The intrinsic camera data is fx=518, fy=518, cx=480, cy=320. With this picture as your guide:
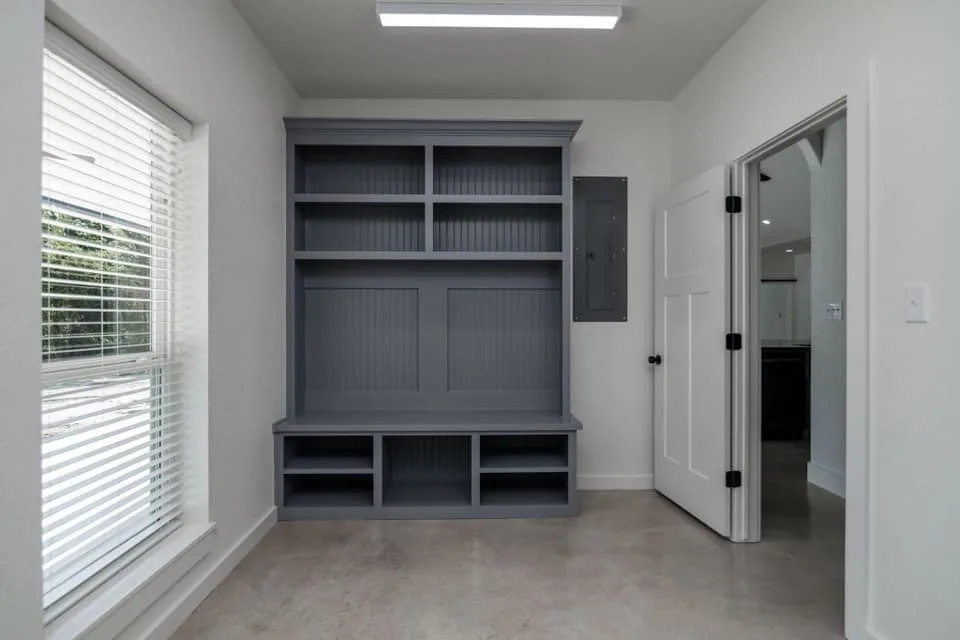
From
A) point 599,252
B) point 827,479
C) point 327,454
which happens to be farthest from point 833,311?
point 327,454

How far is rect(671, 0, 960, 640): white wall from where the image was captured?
5.49ft

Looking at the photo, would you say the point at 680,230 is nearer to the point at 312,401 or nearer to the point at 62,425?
the point at 312,401

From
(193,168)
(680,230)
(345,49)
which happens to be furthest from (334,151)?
(680,230)

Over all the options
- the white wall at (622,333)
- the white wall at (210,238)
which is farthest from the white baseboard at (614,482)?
the white wall at (210,238)

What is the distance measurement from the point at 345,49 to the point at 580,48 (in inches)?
56.2

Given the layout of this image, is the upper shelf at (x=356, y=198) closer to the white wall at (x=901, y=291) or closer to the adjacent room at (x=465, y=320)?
the adjacent room at (x=465, y=320)

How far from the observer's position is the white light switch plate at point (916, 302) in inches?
68.8

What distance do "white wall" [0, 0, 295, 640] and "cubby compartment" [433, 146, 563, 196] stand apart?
45.8 inches

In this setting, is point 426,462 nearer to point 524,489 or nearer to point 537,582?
point 524,489

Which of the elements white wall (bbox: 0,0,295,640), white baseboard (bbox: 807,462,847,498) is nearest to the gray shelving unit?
white wall (bbox: 0,0,295,640)

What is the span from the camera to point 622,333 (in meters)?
3.94

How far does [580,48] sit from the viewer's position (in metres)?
3.13

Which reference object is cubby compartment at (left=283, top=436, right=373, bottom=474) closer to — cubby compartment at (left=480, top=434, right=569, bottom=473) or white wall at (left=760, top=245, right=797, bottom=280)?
cubby compartment at (left=480, top=434, right=569, bottom=473)

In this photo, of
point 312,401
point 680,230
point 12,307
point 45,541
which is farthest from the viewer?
point 312,401
